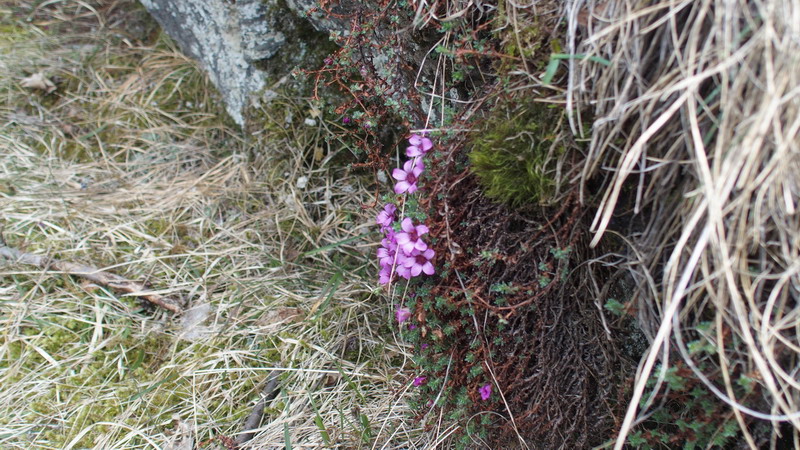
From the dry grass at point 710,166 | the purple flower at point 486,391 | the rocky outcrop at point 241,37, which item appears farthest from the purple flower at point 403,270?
the rocky outcrop at point 241,37

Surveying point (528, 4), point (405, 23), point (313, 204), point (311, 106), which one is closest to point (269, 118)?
point (311, 106)

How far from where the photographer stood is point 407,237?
179 centimetres

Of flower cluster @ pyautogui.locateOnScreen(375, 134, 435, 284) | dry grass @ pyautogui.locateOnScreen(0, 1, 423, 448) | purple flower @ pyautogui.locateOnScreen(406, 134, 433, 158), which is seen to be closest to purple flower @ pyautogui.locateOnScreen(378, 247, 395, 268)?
flower cluster @ pyautogui.locateOnScreen(375, 134, 435, 284)

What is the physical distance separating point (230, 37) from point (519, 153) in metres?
1.68

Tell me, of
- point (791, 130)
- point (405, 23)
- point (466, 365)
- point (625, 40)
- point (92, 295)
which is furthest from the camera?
point (92, 295)

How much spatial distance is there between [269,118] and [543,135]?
1587 millimetres

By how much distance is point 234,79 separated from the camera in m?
2.85

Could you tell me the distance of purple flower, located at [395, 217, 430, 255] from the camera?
177 cm

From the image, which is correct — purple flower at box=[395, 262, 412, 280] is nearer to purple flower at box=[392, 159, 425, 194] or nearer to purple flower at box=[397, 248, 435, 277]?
purple flower at box=[397, 248, 435, 277]

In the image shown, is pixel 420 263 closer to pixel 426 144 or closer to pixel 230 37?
pixel 426 144

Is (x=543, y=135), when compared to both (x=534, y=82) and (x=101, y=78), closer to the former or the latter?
(x=534, y=82)

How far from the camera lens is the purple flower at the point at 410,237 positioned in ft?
5.81

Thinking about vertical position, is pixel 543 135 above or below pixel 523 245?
above

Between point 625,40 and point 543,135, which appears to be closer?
point 625,40
